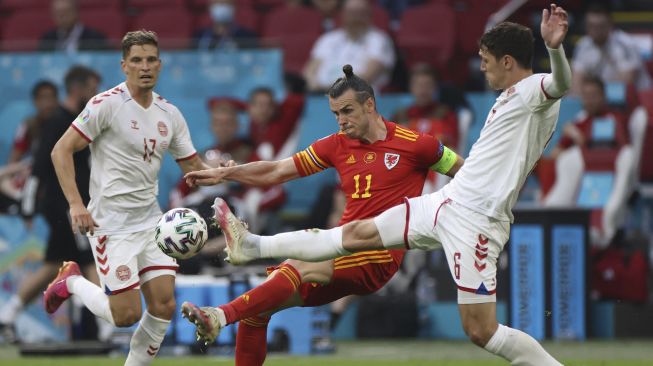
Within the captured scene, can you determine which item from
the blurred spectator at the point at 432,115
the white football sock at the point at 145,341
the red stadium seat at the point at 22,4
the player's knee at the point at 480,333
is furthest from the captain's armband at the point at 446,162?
the red stadium seat at the point at 22,4

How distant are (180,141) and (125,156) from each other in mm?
424

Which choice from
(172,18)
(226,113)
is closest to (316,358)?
(226,113)

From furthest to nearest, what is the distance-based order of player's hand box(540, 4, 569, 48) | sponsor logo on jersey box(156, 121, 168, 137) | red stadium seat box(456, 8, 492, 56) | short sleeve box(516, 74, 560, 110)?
1. red stadium seat box(456, 8, 492, 56)
2. sponsor logo on jersey box(156, 121, 168, 137)
3. short sleeve box(516, 74, 560, 110)
4. player's hand box(540, 4, 569, 48)

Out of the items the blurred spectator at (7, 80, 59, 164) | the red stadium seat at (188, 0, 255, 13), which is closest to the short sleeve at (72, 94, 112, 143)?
the blurred spectator at (7, 80, 59, 164)

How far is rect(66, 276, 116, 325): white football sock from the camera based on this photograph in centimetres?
920

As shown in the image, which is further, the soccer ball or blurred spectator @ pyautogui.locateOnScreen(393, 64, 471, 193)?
blurred spectator @ pyautogui.locateOnScreen(393, 64, 471, 193)

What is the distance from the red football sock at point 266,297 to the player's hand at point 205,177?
715 mm

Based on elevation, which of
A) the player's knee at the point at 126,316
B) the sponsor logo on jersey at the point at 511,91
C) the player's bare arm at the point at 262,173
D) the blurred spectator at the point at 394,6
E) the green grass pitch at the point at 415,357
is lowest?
the green grass pitch at the point at 415,357

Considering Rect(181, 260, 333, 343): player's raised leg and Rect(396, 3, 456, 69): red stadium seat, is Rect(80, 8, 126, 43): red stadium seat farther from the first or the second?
Rect(181, 260, 333, 343): player's raised leg

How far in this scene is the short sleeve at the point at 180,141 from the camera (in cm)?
931

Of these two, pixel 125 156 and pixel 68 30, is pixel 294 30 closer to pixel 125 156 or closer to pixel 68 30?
pixel 68 30

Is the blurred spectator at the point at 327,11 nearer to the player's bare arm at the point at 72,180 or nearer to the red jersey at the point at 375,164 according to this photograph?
the player's bare arm at the point at 72,180

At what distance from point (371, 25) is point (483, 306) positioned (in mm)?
8122

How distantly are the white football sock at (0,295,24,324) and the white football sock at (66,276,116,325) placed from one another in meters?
3.86
